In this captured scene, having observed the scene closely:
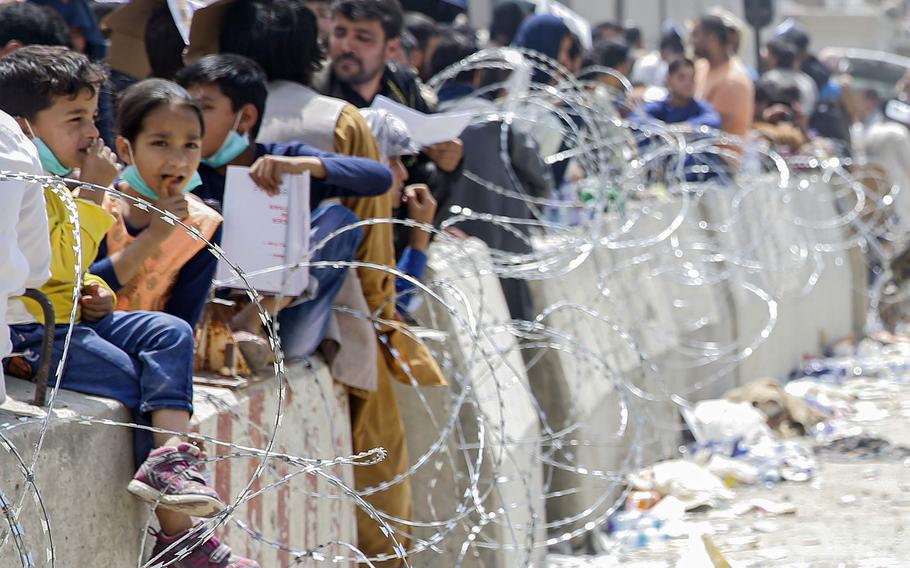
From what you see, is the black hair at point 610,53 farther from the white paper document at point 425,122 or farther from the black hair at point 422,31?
the white paper document at point 425,122

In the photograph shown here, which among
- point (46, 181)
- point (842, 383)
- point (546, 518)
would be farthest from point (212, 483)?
point (842, 383)

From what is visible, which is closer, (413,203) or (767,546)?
(413,203)

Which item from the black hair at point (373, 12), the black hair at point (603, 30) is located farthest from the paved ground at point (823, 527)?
the black hair at point (603, 30)

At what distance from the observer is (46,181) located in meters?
2.56

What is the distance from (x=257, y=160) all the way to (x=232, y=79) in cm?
27

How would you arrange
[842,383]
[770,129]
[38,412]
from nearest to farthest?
[38,412]
[842,383]
[770,129]

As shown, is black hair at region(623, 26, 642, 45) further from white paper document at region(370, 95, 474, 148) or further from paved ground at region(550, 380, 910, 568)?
white paper document at region(370, 95, 474, 148)

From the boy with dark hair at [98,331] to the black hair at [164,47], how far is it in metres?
1.60

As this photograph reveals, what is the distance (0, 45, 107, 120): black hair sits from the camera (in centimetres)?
335

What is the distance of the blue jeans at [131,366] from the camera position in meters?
3.17

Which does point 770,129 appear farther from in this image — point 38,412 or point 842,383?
point 38,412

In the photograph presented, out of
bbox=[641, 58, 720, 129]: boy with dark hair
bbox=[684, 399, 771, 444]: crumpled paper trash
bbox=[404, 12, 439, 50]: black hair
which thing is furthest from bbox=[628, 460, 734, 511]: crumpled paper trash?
bbox=[641, 58, 720, 129]: boy with dark hair

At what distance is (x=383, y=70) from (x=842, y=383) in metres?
5.80

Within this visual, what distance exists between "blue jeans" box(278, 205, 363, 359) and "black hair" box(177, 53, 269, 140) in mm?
307
